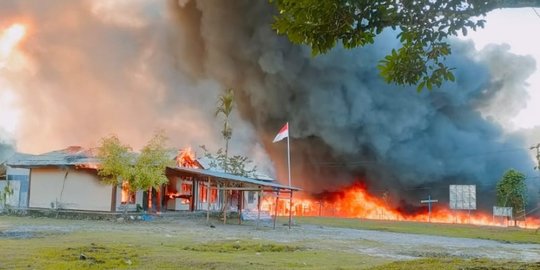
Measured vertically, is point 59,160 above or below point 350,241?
above

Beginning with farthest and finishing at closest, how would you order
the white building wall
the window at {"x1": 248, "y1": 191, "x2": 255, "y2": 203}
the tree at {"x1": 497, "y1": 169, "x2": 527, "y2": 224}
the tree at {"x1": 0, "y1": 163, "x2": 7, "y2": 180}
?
the window at {"x1": 248, "y1": 191, "x2": 255, "y2": 203}, the tree at {"x1": 497, "y1": 169, "x2": 527, "y2": 224}, the tree at {"x1": 0, "y1": 163, "x2": 7, "y2": 180}, the white building wall

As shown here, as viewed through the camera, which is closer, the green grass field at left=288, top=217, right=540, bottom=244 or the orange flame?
the green grass field at left=288, top=217, right=540, bottom=244

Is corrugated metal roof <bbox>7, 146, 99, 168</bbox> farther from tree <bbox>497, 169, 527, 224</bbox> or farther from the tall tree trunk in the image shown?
tree <bbox>497, 169, 527, 224</bbox>

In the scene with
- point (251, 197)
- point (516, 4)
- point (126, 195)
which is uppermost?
point (516, 4)

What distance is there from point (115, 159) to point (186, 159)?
11.0 m

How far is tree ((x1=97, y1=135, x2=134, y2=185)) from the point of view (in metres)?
30.1

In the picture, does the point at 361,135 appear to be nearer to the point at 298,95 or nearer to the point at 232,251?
the point at 298,95

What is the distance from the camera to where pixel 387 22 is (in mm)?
6203

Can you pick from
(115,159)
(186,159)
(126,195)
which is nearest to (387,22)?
(115,159)

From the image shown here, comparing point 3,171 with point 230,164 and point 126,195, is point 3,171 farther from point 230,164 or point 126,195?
point 230,164

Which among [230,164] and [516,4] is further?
[230,164]

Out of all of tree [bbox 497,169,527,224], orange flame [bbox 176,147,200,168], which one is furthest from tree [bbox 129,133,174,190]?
tree [bbox 497,169,527,224]

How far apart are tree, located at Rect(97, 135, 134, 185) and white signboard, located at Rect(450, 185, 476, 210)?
32.6 metres

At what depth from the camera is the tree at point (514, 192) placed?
1965 inches
